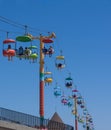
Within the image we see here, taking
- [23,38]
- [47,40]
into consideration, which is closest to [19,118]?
[47,40]

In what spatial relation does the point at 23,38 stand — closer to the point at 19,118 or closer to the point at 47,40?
the point at 47,40

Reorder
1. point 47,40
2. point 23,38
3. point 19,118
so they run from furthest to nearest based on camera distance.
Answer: point 19,118, point 47,40, point 23,38

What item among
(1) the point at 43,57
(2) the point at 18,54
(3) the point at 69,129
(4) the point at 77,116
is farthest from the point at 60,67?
(4) the point at 77,116

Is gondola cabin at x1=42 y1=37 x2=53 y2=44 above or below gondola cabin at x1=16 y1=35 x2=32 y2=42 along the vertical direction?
above

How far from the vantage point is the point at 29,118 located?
27109 mm

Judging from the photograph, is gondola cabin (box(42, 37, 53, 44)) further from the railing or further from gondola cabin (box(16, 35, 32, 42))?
the railing

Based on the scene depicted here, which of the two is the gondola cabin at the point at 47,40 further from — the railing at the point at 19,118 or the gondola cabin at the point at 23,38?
the railing at the point at 19,118

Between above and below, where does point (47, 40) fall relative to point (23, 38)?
above

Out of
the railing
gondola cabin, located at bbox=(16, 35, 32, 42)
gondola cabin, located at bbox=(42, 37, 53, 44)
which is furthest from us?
the railing

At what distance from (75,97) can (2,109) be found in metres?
15.8

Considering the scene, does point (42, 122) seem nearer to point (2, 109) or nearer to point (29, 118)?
point (2, 109)

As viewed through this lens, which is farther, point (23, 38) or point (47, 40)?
point (47, 40)

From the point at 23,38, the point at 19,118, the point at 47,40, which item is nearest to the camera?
the point at 23,38

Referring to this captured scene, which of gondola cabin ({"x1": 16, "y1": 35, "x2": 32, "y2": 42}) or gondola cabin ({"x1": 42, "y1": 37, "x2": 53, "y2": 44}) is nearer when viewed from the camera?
gondola cabin ({"x1": 16, "y1": 35, "x2": 32, "y2": 42})
